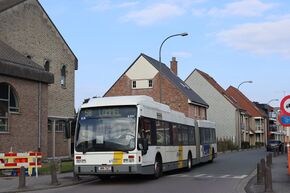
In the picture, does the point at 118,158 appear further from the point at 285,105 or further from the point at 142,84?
the point at 142,84

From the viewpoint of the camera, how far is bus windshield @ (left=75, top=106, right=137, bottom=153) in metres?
15.6

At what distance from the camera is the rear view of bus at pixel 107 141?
15.4 meters

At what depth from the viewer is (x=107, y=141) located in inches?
615

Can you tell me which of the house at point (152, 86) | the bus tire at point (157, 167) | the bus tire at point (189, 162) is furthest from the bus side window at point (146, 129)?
the house at point (152, 86)

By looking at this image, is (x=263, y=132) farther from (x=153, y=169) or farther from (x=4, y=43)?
(x=153, y=169)

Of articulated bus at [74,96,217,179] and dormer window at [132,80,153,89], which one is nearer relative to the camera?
articulated bus at [74,96,217,179]

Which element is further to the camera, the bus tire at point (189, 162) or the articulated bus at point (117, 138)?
the bus tire at point (189, 162)

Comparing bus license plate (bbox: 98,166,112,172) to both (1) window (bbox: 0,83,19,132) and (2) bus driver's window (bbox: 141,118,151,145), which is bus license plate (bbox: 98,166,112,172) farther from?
(1) window (bbox: 0,83,19,132)

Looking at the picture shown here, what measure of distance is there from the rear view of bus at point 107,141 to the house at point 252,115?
7427 centimetres

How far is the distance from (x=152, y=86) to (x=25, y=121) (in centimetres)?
2917

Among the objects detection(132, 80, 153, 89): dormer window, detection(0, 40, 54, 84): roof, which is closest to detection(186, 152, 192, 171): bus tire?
detection(0, 40, 54, 84): roof

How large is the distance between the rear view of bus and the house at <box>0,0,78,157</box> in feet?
53.5

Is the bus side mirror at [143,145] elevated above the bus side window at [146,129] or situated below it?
below

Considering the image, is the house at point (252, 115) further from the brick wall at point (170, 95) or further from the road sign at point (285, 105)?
the road sign at point (285, 105)
